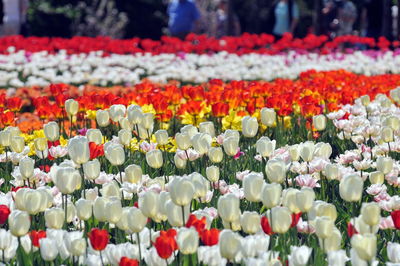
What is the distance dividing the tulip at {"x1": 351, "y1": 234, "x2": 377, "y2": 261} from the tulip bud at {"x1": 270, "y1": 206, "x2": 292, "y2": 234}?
1.12 feet

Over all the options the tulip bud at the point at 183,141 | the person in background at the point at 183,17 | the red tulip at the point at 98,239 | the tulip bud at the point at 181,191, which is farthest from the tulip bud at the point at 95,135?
the person in background at the point at 183,17

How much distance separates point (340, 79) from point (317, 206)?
5026 millimetres

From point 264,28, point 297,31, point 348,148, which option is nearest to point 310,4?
point 297,31

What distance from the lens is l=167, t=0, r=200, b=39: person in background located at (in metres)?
13.6

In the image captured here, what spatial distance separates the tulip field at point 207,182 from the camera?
2.48m

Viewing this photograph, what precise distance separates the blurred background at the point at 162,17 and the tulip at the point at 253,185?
37.3 ft

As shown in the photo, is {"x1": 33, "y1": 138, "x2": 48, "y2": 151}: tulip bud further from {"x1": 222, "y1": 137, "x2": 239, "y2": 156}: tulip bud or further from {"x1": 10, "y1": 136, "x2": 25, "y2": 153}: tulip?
{"x1": 222, "y1": 137, "x2": 239, "y2": 156}: tulip bud

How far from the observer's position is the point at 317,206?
8.77 feet

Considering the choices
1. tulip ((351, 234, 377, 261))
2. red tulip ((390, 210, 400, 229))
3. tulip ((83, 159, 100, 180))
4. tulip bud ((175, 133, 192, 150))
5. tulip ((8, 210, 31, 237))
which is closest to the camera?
tulip ((351, 234, 377, 261))

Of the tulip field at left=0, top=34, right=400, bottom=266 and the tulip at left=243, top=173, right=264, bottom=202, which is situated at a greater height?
the tulip at left=243, top=173, right=264, bottom=202

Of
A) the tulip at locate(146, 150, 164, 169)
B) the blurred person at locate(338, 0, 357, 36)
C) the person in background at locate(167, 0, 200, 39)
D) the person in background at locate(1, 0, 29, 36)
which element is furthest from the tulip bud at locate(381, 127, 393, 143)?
the person in background at locate(1, 0, 29, 36)

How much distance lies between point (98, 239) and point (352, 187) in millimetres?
795

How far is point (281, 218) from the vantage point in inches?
99.2

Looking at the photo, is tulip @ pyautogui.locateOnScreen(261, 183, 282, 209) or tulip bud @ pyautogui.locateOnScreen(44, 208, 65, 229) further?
tulip bud @ pyautogui.locateOnScreen(44, 208, 65, 229)
